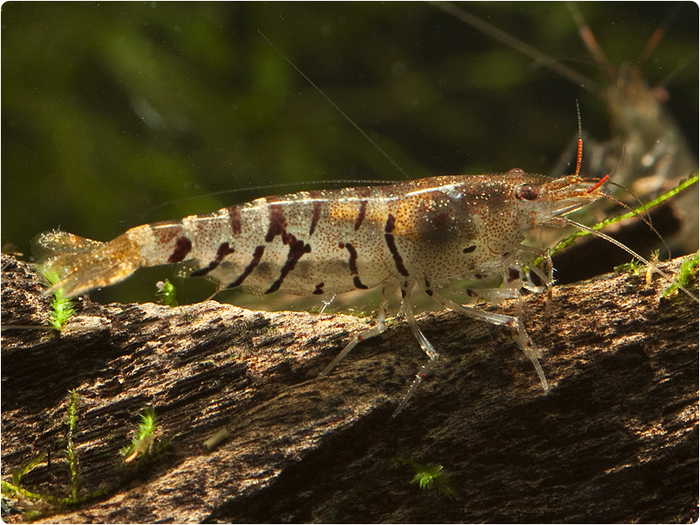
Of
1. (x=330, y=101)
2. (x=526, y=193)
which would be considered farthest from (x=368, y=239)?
(x=330, y=101)

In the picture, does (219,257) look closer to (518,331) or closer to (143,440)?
(143,440)

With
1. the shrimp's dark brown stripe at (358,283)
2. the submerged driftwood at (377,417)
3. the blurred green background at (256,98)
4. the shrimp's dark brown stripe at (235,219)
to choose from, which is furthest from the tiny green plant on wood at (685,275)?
the blurred green background at (256,98)

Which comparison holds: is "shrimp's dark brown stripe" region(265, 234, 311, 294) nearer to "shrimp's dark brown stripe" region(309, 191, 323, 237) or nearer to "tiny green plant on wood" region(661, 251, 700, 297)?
"shrimp's dark brown stripe" region(309, 191, 323, 237)

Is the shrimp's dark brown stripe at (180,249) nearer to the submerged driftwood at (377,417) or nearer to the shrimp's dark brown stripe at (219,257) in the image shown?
the shrimp's dark brown stripe at (219,257)

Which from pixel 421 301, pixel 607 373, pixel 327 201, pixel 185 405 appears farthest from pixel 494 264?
pixel 185 405

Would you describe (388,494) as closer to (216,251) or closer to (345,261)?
(345,261)

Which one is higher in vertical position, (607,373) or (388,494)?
(607,373)

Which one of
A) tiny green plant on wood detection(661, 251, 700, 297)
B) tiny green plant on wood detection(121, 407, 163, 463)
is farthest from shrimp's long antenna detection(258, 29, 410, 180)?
tiny green plant on wood detection(121, 407, 163, 463)
